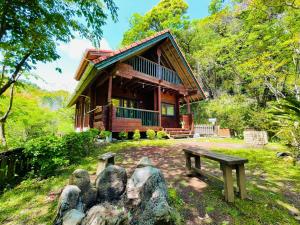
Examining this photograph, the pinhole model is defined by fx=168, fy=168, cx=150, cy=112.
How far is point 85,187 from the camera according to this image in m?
2.48

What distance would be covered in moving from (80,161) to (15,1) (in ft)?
14.4

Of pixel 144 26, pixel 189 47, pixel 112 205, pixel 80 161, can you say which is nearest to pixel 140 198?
pixel 112 205

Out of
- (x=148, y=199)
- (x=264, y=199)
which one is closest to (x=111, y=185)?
(x=148, y=199)

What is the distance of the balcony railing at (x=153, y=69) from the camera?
36.7 feet

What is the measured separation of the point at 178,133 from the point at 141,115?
11.1 ft

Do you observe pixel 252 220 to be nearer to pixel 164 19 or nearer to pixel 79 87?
pixel 79 87

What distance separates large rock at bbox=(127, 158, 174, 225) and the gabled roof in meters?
6.86

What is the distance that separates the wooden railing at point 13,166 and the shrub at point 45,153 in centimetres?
24

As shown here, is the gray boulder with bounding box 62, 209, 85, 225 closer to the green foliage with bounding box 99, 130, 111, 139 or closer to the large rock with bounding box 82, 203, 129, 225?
the large rock with bounding box 82, 203, 129, 225

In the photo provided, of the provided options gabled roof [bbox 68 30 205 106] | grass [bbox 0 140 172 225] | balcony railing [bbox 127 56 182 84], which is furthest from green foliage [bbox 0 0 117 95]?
balcony railing [bbox 127 56 182 84]

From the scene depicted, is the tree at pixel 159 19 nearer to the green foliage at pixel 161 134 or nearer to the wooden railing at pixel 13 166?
the green foliage at pixel 161 134

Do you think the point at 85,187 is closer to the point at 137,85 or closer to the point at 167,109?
the point at 137,85

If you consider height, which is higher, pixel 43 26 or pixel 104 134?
pixel 43 26

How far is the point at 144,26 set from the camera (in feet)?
86.0
